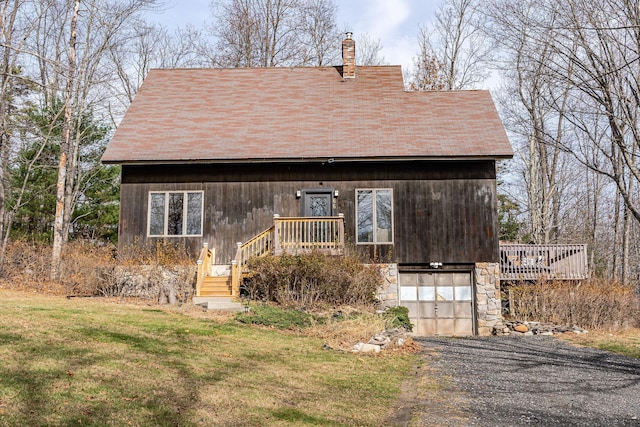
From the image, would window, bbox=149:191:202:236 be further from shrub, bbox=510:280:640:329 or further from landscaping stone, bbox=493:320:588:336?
shrub, bbox=510:280:640:329

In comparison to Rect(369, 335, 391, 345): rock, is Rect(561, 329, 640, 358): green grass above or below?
below

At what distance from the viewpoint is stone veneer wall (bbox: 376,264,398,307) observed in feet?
59.6

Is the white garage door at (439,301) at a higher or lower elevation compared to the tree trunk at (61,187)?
lower

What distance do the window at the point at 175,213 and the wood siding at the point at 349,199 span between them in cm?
20

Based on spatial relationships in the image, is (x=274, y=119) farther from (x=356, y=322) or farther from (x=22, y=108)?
(x=22, y=108)

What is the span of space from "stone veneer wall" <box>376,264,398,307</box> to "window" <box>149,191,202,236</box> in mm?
5789

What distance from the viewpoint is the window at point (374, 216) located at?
1859cm

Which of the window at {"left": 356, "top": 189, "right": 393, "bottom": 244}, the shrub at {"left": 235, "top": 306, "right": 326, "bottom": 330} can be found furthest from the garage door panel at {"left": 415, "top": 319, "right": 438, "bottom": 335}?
the shrub at {"left": 235, "top": 306, "right": 326, "bottom": 330}

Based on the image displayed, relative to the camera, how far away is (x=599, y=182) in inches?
1492

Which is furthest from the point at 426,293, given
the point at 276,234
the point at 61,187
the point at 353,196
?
the point at 61,187

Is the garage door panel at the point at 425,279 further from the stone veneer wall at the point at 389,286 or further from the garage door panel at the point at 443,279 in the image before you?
the stone veneer wall at the point at 389,286

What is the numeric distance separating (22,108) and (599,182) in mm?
32802

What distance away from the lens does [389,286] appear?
18266 millimetres

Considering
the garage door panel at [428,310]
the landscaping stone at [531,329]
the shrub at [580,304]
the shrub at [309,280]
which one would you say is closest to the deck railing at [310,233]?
the shrub at [309,280]
